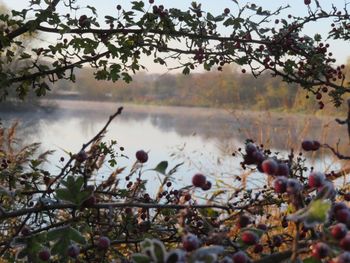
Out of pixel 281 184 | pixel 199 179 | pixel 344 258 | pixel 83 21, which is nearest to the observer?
pixel 344 258

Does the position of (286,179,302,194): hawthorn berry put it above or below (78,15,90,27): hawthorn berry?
below

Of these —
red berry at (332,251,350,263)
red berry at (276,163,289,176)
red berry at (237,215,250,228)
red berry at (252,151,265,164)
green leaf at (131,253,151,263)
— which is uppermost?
red berry at (252,151,265,164)

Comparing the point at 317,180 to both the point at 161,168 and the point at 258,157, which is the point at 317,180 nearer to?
the point at 258,157

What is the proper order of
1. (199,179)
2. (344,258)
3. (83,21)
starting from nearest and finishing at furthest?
(344,258) < (199,179) < (83,21)

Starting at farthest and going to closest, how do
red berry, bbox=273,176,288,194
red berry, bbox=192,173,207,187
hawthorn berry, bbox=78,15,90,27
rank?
hawthorn berry, bbox=78,15,90,27 → red berry, bbox=192,173,207,187 → red berry, bbox=273,176,288,194

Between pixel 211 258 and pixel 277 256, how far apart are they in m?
0.08

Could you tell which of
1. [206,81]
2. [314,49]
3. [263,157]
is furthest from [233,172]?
[206,81]

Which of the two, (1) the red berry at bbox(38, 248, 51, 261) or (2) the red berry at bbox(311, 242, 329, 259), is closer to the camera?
(2) the red berry at bbox(311, 242, 329, 259)

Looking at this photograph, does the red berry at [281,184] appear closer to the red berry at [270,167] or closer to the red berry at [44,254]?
the red berry at [270,167]

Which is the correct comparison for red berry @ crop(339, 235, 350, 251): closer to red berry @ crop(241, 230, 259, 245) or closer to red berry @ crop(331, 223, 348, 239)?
red berry @ crop(331, 223, 348, 239)

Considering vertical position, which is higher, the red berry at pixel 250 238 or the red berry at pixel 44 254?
the red berry at pixel 250 238

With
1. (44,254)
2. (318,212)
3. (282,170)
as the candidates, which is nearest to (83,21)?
(44,254)

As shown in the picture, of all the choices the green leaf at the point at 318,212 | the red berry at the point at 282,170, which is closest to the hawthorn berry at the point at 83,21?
the red berry at the point at 282,170

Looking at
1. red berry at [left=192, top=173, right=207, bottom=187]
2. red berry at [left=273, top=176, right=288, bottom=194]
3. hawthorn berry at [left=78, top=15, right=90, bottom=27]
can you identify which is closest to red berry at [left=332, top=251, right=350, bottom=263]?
red berry at [left=273, top=176, right=288, bottom=194]
